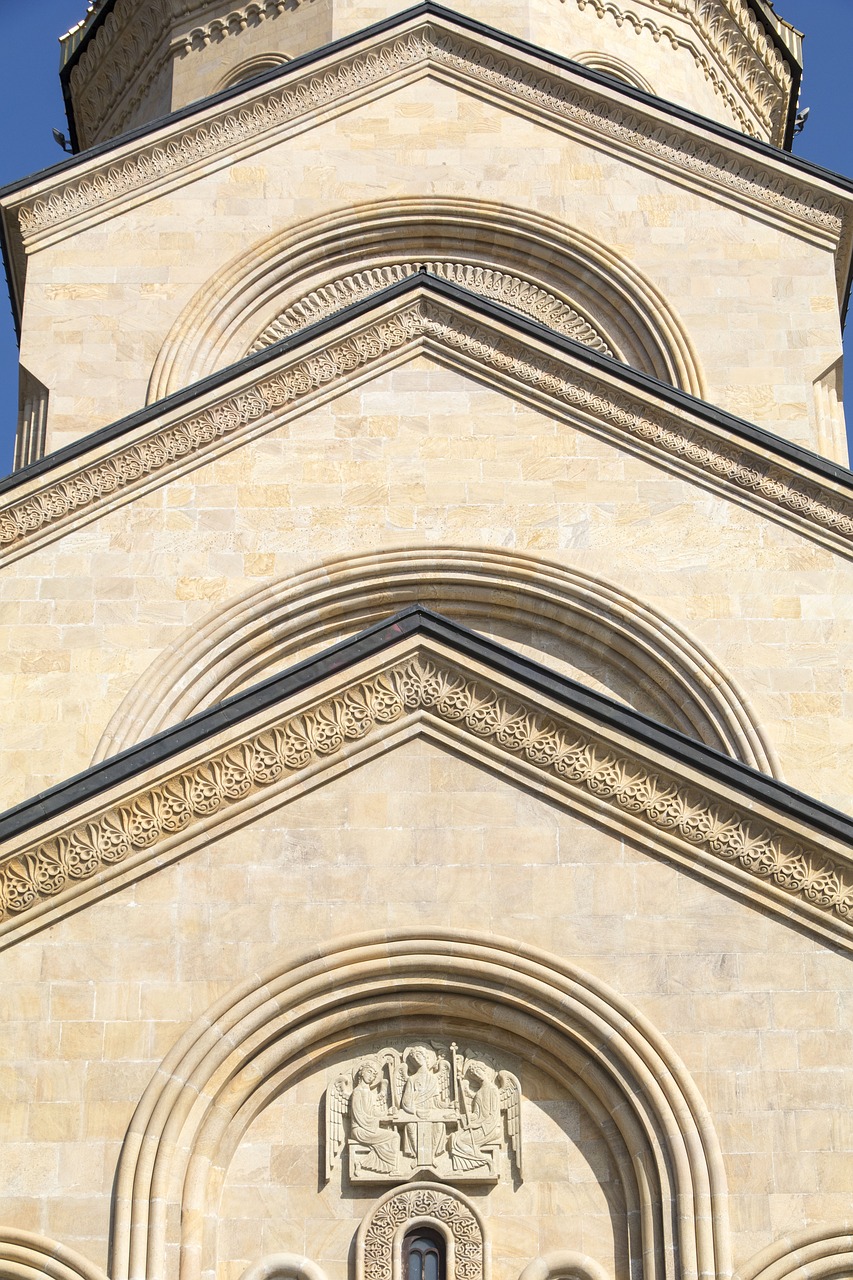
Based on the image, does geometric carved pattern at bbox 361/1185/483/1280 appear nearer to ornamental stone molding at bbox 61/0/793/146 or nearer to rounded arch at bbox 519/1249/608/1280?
rounded arch at bbox 519/1249/608/1280

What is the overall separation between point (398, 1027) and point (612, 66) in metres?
18.1

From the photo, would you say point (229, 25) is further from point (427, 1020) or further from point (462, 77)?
point (427, 1020)

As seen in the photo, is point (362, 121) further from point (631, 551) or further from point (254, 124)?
point (631, 551)

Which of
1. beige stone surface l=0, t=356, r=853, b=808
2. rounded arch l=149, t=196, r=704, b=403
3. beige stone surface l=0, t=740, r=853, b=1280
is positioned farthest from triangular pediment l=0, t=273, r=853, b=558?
beige stone surface l=0, t=740, r=853, b=1280

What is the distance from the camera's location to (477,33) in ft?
79.3

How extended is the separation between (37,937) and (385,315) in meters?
7.26

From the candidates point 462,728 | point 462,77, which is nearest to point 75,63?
point 462,77

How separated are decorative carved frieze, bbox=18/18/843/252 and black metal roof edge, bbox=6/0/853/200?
0.40 feet

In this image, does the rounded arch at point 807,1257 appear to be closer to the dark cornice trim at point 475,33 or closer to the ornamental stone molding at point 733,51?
the dark cornice trim at point 475,33

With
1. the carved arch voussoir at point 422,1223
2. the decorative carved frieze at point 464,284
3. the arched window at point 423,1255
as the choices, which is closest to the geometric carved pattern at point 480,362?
the decorative carved frieze at point 464,284

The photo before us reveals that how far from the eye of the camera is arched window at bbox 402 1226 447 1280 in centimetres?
1220

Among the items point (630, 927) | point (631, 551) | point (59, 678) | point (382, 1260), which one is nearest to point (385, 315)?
point (631, 551)

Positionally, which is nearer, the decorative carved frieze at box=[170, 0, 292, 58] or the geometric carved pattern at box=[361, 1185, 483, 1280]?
the geometric carved pattern at box=[361, 1185, 483, 1280]

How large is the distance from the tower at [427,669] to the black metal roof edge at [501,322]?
0.04 m
